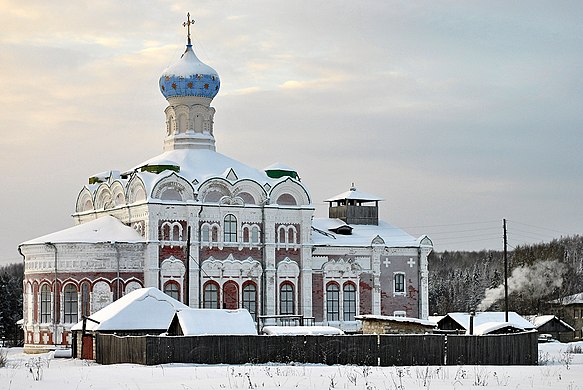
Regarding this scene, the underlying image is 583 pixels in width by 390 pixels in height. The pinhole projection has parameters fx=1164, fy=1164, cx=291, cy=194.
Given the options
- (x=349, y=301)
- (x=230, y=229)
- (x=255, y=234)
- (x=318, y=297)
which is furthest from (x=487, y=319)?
(x=230, y=229)

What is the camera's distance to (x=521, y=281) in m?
94.0

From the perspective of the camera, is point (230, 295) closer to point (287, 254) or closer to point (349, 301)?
point (287, 254)

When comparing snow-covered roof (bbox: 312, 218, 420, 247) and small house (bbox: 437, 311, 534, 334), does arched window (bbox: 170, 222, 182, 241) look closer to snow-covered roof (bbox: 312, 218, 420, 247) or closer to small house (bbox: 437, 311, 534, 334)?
snow-covered roof (bbox: 312, 218, 420, 247)

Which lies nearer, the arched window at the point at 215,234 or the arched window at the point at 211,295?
the arched window at the point at 211,295

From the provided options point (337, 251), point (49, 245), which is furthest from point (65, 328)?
point (337, 251)

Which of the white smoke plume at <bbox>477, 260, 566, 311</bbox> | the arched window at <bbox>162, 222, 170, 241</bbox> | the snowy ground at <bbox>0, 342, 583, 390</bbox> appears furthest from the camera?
the white smoke plume at <bbox>477, 260, 566, 311</bbox>

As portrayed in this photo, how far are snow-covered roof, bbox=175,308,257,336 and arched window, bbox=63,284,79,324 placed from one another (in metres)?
14.3

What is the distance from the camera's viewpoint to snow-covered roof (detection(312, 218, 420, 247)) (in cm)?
5519

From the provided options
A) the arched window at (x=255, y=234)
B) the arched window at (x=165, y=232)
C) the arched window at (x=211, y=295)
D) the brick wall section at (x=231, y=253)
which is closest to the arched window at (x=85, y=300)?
the arched window at (x=165, y=232)

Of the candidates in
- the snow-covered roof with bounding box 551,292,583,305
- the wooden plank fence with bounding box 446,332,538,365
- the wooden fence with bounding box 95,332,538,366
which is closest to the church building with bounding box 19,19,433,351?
the wooden fence with bounding box 95,332,538,366

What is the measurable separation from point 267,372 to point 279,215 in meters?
26.0

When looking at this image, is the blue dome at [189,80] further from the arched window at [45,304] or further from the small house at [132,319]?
the small house at [132,319]

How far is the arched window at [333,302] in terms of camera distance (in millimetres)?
54200

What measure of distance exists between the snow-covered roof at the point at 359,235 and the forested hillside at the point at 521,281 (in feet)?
98.4
